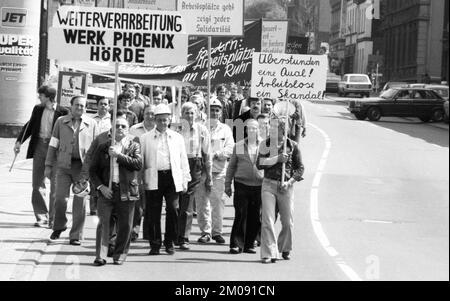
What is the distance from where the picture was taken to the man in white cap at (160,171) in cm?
1183

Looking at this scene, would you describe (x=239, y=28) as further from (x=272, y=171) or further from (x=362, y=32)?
(x=362, y=32)

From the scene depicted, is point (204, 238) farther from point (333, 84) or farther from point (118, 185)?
point (333, 84)

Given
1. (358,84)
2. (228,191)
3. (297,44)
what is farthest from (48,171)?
(358,84)

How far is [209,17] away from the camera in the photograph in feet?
53.3

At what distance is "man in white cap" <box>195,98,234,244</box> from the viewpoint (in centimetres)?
1333

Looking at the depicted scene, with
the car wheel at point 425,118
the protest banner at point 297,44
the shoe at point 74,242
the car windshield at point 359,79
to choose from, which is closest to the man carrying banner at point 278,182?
the shoe at point 74,242

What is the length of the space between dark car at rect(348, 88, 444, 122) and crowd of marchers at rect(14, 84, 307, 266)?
1243 inches

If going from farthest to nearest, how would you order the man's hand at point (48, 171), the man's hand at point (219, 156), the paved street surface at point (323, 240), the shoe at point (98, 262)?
1. the man's hand at point (219, 156)
2. the man's hand at point (48, 171)
3. the shoe at point (98, 262)
4. the paved street surface at point (323, 240)

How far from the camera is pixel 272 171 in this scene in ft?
38.7

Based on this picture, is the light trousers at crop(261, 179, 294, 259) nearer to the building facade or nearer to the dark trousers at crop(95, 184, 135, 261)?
the dark trousers at crop(95, 184, 135, 261)

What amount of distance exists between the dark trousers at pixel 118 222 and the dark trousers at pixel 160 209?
0.66m

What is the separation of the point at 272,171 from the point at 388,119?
38.2 m

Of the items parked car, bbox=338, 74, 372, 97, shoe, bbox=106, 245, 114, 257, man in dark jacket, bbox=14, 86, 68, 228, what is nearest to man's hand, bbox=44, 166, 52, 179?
man in dark jacket, bbox=14, 86, 68, 228

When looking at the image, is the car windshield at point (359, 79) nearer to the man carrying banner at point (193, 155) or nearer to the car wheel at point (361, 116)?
the car wheel at point (361, 116)
